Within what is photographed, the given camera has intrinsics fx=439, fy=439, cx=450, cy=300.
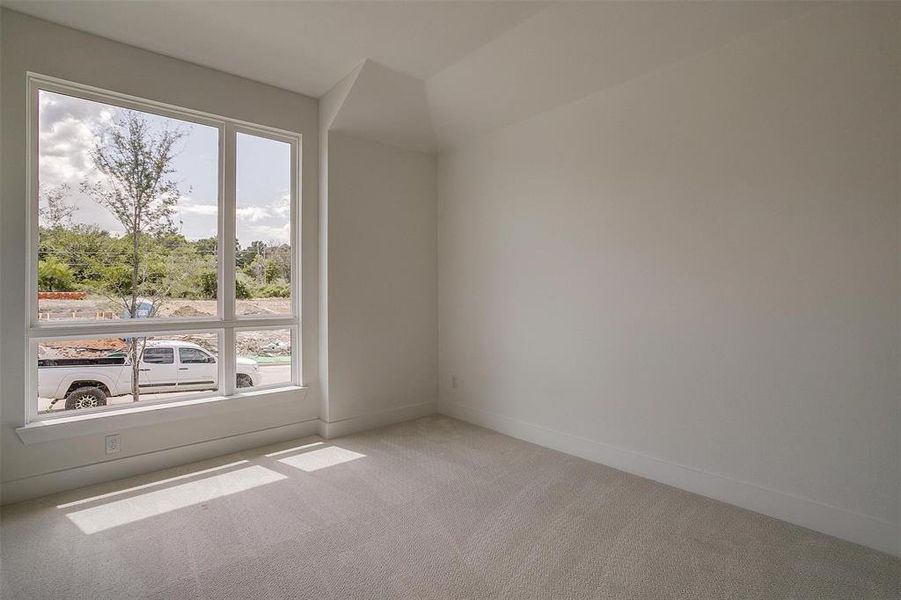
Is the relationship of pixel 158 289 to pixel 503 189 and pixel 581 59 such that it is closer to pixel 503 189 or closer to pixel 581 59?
pixel 503 189

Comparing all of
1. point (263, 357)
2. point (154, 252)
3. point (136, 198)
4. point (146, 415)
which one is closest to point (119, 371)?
point (146, 415)

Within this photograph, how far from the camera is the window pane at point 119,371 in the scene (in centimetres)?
285

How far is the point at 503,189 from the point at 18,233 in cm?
344

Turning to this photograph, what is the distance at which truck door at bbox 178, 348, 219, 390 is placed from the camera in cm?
336

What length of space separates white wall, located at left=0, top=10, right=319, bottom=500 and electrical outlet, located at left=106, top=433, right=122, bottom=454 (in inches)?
1.3

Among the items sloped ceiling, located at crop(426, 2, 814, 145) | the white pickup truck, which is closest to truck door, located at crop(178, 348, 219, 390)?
the white pickup truck

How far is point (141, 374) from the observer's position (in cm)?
317

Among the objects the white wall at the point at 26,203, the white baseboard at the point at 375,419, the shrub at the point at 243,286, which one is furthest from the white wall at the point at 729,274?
the shrub at the point at 243,286

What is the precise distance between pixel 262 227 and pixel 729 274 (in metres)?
3.49

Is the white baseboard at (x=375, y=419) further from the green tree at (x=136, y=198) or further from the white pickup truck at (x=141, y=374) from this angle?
the green tree at (x=136, y=198)

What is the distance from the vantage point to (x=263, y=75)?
3506 millimetres

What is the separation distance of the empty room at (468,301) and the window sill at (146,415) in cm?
2

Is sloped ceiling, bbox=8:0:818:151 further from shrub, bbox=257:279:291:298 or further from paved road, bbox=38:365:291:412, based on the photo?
paved road, bbox=38:365:291:412

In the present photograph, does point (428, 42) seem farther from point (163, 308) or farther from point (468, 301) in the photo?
point (163, 308)
